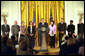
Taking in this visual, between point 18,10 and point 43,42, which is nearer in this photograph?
point 43,42

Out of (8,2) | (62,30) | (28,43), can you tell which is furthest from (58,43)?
(8,2)

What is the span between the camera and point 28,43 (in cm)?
909

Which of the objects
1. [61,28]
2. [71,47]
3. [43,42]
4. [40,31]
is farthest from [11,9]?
[71,47]

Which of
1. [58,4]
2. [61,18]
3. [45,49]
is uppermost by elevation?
[58,4]

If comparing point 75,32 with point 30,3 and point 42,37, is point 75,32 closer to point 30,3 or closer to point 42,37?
point 42,37

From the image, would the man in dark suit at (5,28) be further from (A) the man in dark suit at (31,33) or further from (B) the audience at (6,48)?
(A) the man in dark suit at (31,33)

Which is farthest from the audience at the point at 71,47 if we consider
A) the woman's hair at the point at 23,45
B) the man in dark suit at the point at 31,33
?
the woman's hair at the point at 23,45

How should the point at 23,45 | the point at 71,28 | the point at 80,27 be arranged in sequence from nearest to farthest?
1. the point at 23,45
2. the point at 71,28
3. the point at 80,27

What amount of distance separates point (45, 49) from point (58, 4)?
2.11m

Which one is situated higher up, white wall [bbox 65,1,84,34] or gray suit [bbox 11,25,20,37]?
white wall [bbox 65,1,84,34]

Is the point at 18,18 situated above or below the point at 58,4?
below

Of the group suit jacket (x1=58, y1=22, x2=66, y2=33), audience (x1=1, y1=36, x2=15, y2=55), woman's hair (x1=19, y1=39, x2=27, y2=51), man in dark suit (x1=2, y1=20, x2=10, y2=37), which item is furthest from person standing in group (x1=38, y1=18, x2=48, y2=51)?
man in dark suit (x1=2, y1=20, x2=10, y2=37)

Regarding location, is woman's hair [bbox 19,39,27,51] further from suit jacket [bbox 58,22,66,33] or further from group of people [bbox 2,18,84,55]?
suit jacket [bbox 58,22,66,33]

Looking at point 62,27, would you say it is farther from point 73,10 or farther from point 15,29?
point 15,29
